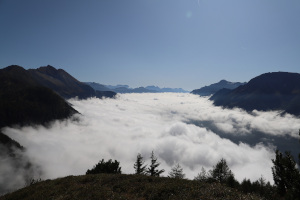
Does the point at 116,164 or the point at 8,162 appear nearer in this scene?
the point at 116,164

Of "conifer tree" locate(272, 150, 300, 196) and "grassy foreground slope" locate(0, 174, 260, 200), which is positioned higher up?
"conifer tree" locate(272, 150, 300, 196)

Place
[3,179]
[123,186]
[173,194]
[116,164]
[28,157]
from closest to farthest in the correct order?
[173,194]
[123,186]
[116,164]
[3,179]
[28,157]

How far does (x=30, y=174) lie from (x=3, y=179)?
77.0 ft

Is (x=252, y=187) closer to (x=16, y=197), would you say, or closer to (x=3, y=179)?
(x=16, y=197)

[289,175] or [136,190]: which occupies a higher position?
[289,175]

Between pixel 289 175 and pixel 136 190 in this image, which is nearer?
pixel 289 175

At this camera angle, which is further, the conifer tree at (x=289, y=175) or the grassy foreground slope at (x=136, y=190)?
the grassy foreground slope at (x=136, y=190)

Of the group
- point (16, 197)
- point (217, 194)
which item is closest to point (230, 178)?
point (217, 194)

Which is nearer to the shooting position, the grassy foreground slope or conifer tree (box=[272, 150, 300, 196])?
conifer tree (box=[272, 150, 300, 196])

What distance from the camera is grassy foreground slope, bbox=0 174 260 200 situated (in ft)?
64.4

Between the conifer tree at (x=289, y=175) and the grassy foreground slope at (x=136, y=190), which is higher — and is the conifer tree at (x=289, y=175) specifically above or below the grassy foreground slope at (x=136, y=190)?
above

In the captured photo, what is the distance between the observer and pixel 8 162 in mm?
161500

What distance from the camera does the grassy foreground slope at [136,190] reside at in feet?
64.4

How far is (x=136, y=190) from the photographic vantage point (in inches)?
949
